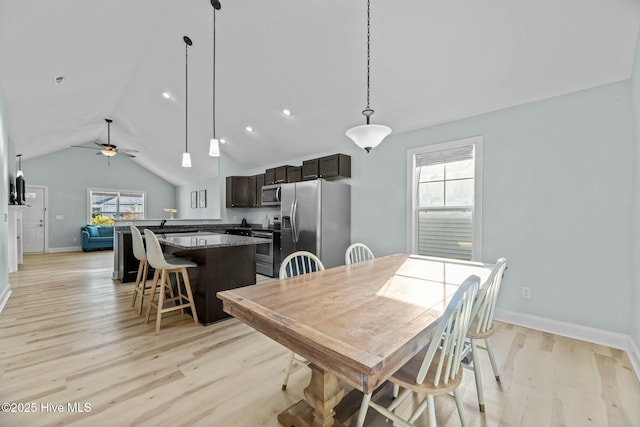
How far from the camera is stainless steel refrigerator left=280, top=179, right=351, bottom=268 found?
13.9 feet

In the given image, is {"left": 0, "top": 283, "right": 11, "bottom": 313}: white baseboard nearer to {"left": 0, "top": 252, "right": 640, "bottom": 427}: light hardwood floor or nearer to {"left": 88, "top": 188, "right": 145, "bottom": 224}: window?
{"left": 0, "top": 252, "right": 640, "bottom": 427}: light hardwood floor

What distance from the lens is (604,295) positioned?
2.51 m

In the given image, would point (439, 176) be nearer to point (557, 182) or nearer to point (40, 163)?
point (557, 182)

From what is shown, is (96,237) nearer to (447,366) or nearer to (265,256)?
(265,256)

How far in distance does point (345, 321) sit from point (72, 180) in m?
11.1

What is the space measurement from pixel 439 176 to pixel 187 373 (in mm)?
3431

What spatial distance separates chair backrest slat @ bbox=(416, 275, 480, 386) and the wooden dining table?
2.6 inches

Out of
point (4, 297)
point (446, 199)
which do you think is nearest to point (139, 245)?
point (4, 297)

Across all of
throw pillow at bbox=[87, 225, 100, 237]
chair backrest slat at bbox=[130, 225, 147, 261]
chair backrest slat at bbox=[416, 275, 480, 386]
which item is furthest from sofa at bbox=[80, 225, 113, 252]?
chair backrest slat at bbox=[416, 275, 480, 386]

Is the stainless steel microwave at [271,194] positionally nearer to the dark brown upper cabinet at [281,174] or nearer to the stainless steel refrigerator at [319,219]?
the dark brown upper cabinet at [281,174]

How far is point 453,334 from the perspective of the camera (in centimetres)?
119

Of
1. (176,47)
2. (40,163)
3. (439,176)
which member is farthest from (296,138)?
(40,163)

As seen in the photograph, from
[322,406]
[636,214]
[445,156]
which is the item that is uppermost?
[445,156]

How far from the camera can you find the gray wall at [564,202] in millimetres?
2453
